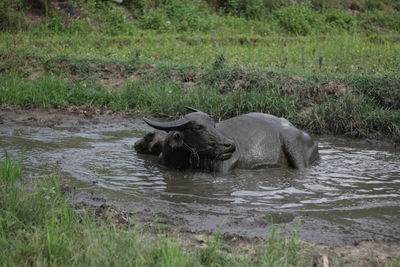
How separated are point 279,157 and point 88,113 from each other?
3.71 meters

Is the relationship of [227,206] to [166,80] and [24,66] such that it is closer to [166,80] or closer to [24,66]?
[166,80]

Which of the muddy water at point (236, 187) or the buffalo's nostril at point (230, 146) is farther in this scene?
the buffalo's nostril at point (230, 146)

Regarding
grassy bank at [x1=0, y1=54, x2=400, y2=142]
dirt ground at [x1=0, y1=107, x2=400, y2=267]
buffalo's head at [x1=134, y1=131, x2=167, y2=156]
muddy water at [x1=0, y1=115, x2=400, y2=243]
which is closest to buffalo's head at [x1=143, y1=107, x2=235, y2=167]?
muddy water at [x1=0, y1=115, x2=400, y2=243]

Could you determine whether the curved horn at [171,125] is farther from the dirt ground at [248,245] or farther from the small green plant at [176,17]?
the small green plant at [176,17]

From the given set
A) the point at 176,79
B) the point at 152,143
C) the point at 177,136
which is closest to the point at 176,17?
the point at 176,79

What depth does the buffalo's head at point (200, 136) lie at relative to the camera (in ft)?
20.1

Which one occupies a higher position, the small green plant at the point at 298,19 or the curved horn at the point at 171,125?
the small green plant at the point at 298,19

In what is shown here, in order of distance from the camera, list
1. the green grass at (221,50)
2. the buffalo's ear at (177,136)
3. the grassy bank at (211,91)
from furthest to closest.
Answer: the green grass at (221,50) < the grassy bank at (211,91) < the buffalo's ear at (177,136)

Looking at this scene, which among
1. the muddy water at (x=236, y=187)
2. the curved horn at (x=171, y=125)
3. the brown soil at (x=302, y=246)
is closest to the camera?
the brown soil at (x=302, y=246)

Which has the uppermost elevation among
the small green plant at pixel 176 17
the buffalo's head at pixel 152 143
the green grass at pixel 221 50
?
the small green plant at pixel 176 17

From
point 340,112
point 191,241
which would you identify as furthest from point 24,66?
point 191,241

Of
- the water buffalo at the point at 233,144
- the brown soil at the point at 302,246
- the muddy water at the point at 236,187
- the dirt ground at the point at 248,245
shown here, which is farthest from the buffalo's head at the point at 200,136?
the brown soil at the point at 302,246

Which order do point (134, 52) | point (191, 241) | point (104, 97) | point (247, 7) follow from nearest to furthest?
1. point (191, 241)
2. point (104, 97)
3. point (134, 52)
4. point (247, 7)

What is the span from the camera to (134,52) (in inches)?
493
